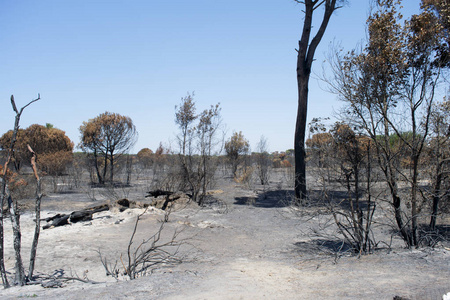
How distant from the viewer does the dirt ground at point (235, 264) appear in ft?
16.6

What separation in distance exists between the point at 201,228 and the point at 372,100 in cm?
632

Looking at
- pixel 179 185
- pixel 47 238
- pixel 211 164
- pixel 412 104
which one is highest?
pixel 412 104

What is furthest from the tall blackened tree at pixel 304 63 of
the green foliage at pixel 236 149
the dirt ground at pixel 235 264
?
the green foliage at pixel 236 149

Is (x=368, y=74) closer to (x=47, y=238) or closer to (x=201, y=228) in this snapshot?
(x=201, y=228)

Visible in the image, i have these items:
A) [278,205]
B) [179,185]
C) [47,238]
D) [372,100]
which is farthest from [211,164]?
[372,100]

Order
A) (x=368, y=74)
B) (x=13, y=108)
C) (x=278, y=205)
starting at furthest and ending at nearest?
(x=278, y=205) < (x=368, y=74) < (x=13, y=108)

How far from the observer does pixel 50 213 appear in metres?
13.6

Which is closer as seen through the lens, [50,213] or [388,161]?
[388,161]

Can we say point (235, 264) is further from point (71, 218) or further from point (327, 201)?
point (71, 218)

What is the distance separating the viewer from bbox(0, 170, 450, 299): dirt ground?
5047 mm

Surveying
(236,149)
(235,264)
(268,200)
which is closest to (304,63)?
(268,200)

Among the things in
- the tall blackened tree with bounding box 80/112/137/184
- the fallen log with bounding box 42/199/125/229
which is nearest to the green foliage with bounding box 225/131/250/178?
the tall blackened tree with bounding box 80/112/137/184

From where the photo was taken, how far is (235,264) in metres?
7.32

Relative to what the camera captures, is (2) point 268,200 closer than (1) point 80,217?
No
